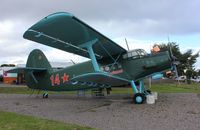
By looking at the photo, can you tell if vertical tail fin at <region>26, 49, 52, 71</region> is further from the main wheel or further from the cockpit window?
the main wheel

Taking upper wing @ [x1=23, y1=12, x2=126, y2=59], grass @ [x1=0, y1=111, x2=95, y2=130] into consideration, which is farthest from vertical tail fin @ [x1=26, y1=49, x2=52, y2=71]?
grass @ [x1=0, y1=111, x2=95, y2=130]

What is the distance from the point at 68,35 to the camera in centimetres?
1303

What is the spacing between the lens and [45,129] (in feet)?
23.3

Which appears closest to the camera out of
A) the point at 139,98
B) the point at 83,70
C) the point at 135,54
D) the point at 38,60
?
the point at 139,98

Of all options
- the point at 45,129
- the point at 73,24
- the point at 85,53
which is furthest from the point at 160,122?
the point at 85,53

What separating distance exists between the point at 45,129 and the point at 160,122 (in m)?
3.21

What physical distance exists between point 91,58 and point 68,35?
1469 mm

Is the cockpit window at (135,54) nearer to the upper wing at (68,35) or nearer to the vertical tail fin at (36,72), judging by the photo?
the upper wing at (68,35)

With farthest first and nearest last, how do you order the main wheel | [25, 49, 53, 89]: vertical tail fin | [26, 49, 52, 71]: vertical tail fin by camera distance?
[26, 49, 52, 71]: vertical tail fin, [25, 49, 53, 89]: vertical tail fin, the main wheel

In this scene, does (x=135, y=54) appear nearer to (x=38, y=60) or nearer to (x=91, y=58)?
(x=91, y=58)

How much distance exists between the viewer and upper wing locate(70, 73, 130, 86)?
1313 centimetres

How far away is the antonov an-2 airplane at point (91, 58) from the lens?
1186cm

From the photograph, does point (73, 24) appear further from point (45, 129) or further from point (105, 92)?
point (105, 92)

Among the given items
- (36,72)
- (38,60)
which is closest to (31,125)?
(36,72)
